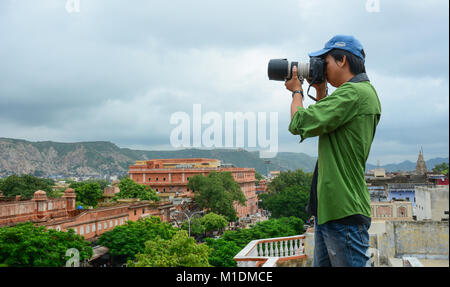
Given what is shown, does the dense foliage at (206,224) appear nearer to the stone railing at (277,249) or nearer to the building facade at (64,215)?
the building facade at (64,215)

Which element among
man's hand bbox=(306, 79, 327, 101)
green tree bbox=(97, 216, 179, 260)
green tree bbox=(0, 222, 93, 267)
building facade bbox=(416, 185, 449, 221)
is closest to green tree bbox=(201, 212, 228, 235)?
green tree bbox=(97, 216, 179, 260)

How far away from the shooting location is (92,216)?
23516 mm

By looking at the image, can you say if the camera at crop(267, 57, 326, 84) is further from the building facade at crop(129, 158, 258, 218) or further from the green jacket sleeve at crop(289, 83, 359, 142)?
the building facade at crop(129, 158, 258, 218)

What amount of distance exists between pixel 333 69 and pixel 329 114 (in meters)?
0.42

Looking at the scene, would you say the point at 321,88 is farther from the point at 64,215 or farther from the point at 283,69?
the point at 64,215

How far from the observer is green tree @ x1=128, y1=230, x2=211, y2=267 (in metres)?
13.3

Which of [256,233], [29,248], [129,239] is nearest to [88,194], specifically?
[129,239]

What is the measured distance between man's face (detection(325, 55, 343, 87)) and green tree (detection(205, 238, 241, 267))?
1487 cm

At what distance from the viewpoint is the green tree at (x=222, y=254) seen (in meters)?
17.1

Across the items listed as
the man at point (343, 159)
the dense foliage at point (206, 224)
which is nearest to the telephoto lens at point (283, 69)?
the man at point (343, 159)

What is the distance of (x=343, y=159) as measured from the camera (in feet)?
6.23
